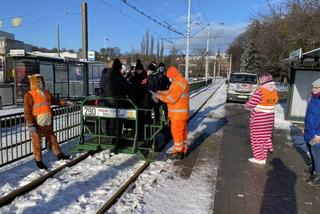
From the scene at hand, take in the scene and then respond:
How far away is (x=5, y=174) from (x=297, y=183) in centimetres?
538

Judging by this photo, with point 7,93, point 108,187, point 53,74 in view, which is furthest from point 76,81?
point 108,187

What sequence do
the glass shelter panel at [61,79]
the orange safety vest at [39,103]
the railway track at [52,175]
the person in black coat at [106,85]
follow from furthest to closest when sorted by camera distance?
the glass shelter panel at [61,79]
the person in black coat at [106,85]
the orange safety vest at [39,103]
the railway track at [52,175]

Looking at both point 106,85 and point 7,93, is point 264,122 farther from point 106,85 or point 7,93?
point 7,93

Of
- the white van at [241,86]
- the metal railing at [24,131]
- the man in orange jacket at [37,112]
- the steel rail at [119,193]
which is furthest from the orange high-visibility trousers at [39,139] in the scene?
the white van at [241,86]

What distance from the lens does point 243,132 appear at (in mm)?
11211

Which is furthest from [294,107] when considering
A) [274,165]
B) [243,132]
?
[274,165]

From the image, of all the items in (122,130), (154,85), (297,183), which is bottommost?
(297,183)

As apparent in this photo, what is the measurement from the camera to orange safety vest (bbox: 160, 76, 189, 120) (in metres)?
7.11

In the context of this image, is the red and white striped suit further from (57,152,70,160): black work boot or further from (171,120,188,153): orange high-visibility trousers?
(57,152,70,160): black work boot

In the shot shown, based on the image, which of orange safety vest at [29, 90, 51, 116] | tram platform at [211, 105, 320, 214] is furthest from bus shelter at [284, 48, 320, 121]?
orange safety vest at [29, 90, 51, 116]

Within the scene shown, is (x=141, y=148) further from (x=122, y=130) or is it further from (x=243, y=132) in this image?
(x=243, y=132)

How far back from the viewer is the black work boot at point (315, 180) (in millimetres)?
6043

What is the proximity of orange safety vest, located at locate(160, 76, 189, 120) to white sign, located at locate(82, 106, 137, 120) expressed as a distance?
2.49 ft

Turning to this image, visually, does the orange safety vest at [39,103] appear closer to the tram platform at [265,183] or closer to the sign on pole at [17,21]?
the tram platform at [265,183]
